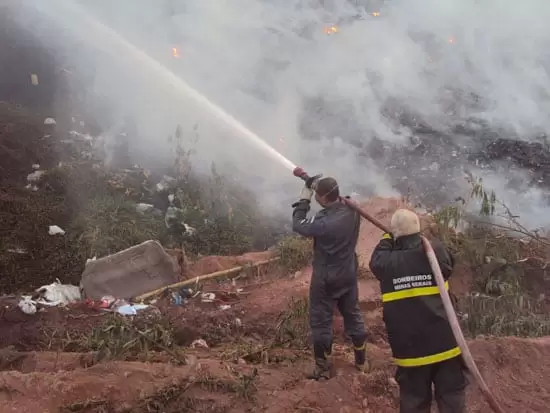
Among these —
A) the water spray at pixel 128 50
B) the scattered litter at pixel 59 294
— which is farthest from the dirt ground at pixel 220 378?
the water spray at pixel 128 50

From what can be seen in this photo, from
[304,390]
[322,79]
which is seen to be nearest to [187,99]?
[322,79]

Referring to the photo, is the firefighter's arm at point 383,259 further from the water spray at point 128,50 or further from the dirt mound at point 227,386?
the water spray at point 128,50

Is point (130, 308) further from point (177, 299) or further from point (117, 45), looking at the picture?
point (117, 45)

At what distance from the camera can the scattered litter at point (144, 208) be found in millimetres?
8242

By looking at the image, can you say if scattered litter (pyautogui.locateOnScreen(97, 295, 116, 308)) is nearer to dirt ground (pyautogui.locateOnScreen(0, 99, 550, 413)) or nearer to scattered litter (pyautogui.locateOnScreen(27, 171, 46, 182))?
dirt ground (pyautogui.locateOnScreen(0, 99, 550, 413))

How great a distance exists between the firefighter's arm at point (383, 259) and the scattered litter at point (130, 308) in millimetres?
2946

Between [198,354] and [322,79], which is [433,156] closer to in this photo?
[322,79]

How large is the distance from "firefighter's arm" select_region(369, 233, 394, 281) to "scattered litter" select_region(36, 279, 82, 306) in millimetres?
3730

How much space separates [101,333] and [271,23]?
9.14 meters

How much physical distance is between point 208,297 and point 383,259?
3.31 metres

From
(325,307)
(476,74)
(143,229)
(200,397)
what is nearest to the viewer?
(200,397)

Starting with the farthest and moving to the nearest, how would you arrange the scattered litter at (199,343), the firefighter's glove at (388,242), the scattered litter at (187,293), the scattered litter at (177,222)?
the scattered litter at (177,222) < the scattered litter at (187,293) < the scattered litter at (199,343) < the firefighter's glove at (388,242)

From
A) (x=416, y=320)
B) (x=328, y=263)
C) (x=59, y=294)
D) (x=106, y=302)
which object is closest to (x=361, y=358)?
(x=328, y=263)

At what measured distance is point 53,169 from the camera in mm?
8906
